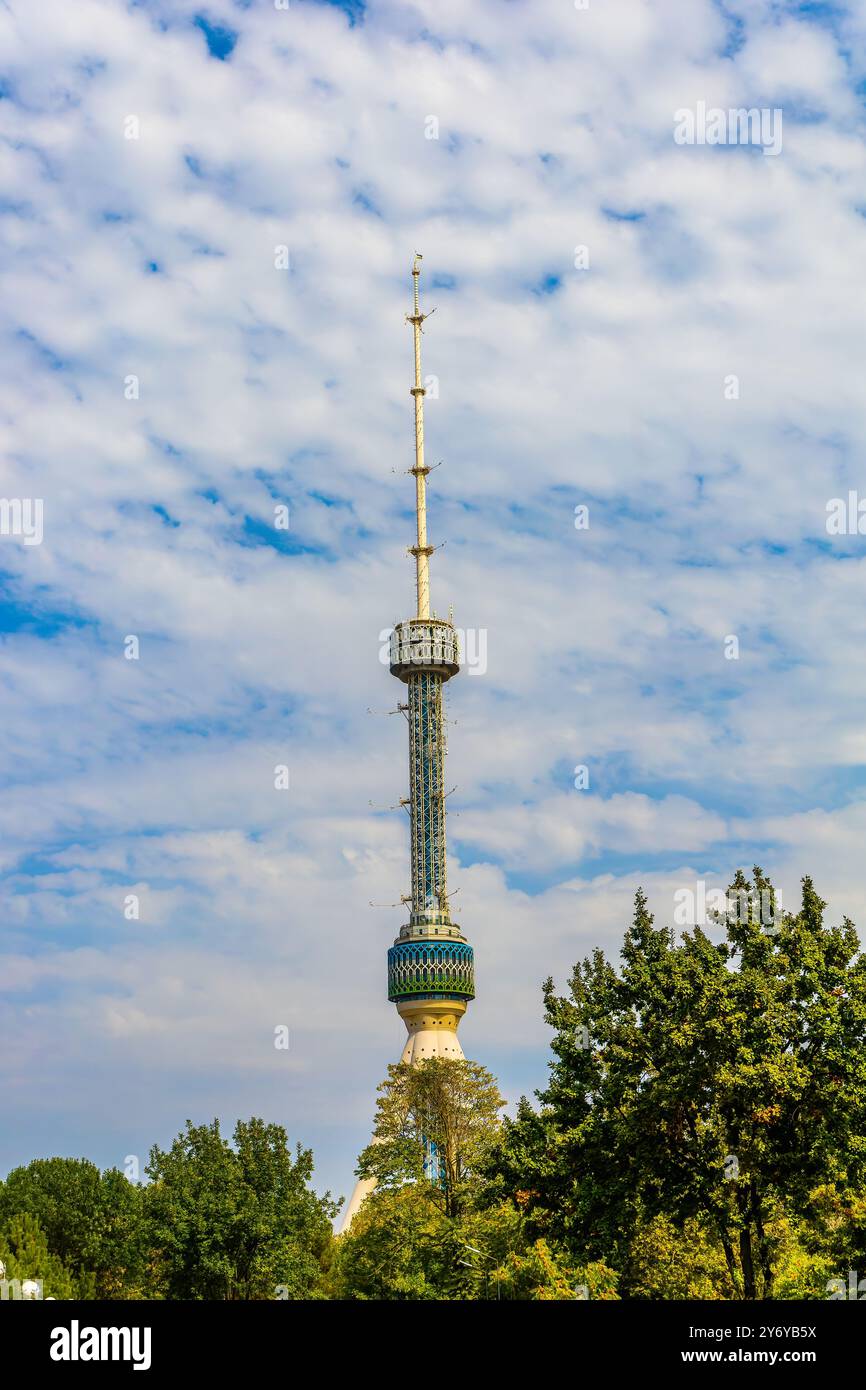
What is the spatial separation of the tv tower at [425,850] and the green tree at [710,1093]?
6740 cm

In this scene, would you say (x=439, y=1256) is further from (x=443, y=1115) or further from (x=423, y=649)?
(x=423, y=649)

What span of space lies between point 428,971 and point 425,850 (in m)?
10.0

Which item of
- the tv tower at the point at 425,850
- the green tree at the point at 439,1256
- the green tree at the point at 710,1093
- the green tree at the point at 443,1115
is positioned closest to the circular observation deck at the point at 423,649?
the tv tower at the point at 425,850

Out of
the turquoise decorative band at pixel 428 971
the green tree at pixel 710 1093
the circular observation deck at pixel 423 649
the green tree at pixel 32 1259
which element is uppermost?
the circular observation deck at pixel 423 649

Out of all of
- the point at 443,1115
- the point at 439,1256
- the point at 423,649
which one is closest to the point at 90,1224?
the point at 443,1115

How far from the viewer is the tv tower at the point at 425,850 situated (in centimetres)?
11519

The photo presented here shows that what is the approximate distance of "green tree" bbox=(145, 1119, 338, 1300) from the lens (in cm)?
6744

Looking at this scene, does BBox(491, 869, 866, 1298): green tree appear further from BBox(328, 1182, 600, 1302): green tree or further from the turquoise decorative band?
the turquoise decorative band

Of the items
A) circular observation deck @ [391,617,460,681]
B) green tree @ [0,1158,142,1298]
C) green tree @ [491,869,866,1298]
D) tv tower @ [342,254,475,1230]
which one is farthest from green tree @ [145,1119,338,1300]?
circular observation deck @ [391,617,460,681]

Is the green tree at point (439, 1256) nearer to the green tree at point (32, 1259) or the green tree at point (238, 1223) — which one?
the green tree at point (238, 1223)
